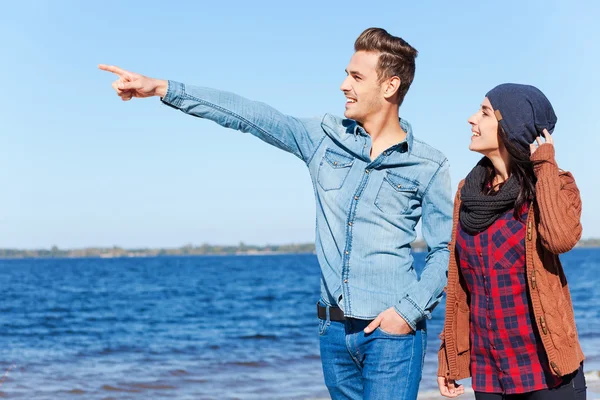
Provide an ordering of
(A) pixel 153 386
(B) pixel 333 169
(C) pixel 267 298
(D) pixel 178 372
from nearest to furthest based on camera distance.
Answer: (B) pixel 333 169 < (A) pixel 153 386 < (D) pixel 178 372 < (C) pixel 267 298

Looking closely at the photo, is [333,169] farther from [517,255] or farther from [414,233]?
[517,255]

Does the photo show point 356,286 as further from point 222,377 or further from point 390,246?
point 222,377

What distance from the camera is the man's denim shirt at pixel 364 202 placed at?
310cm

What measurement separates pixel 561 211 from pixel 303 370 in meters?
10.2

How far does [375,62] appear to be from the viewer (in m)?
3.20

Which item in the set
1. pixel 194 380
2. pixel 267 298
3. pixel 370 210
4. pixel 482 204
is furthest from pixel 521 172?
pixel 267 298

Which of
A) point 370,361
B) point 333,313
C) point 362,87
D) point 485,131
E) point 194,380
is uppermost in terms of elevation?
point 362,87

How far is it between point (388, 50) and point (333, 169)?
1.89 ft

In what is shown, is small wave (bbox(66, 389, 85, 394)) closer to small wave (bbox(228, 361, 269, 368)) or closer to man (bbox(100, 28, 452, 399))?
small wave (bbox(228, 361, 269, 368))

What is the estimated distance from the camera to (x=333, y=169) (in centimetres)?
329

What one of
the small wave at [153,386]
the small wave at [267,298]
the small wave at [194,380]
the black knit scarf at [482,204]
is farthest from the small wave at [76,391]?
the small wave at [267,298]

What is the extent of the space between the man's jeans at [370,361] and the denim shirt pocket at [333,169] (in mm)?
603

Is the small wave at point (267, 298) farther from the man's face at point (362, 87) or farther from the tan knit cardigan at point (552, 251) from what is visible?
the tan knit cardigan at point (552, 251)

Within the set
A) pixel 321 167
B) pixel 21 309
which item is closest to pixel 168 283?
pixel 21 309
